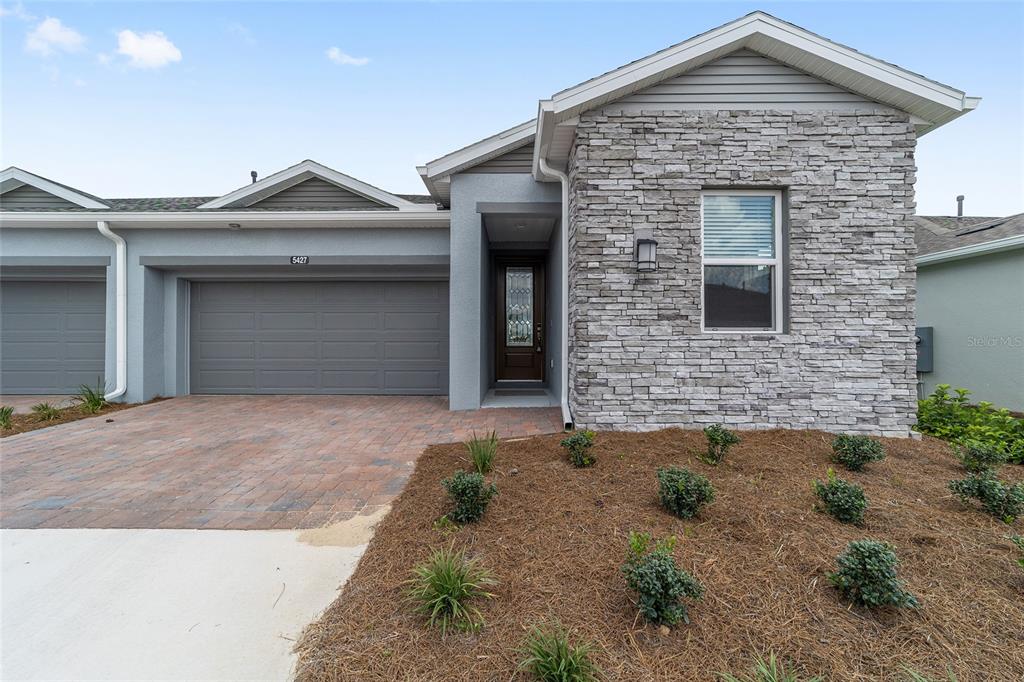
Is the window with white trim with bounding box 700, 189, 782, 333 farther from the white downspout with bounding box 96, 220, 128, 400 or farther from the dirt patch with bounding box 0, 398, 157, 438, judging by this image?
the white downspout with bounding box 96, 220, 128, 400

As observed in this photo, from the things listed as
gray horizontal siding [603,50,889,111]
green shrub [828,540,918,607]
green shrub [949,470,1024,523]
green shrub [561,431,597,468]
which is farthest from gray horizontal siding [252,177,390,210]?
green shrub [949,470,1024,523]

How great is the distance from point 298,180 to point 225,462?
616 cm

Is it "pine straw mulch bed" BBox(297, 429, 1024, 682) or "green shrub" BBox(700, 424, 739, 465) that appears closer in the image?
"pine straw mulch bed" BBox(297, 429, 1024, 682)

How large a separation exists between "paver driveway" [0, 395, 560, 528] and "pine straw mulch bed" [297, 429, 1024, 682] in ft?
2.61

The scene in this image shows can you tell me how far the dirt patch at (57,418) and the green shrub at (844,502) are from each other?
8546mm

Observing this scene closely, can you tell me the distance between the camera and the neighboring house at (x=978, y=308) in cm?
638

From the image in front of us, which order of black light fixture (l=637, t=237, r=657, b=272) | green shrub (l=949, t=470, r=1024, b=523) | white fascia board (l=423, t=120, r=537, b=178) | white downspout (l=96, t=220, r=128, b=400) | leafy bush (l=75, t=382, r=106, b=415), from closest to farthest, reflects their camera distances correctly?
green shrub (l=949, t=470, r=1024, b=523), black light fixture (l=637, t=237, r=657, b=272), white fascia board (l=423, t=120, r=537, b=178), leafy bush (l=75, t=382, r=106, b=415), white downspout (l=96, t=220, r=128, b=400)

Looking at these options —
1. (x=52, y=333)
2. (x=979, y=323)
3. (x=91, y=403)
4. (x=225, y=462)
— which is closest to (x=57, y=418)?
(x=91, y=403)

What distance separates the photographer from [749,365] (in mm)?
4719

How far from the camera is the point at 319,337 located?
27.0ft

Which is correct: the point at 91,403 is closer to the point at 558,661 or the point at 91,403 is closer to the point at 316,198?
the point at 316,198

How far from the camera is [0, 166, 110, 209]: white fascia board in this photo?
779 cm

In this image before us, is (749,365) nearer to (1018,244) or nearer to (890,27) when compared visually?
(1018,244)

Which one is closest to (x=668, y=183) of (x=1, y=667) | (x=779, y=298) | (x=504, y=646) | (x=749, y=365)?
(x=779, y=298)
